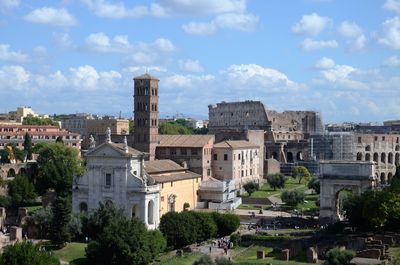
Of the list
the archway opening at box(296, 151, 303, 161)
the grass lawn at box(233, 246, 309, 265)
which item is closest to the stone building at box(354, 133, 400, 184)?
the archway opening at box(296, 151, 303, 161)

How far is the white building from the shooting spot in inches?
2643

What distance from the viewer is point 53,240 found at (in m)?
58.2

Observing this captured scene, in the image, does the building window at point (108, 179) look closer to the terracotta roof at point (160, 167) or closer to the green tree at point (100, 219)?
the terracotta roof at point (160, 167)

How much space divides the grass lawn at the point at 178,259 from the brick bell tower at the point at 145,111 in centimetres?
2976

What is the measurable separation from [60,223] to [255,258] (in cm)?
1657

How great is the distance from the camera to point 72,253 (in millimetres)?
56625

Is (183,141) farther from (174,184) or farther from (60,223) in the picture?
(60,223)

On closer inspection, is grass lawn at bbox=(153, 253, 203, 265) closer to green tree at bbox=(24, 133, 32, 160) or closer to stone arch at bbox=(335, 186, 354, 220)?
stone arch at bbox=(335, 186, 354, 220)

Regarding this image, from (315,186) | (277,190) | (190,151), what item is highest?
(190,151)

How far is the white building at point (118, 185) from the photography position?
2643 inches

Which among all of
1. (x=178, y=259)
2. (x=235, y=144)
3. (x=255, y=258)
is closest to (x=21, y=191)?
(x=235, y=144)

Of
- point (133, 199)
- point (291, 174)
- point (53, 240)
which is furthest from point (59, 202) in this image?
point (291, 174)

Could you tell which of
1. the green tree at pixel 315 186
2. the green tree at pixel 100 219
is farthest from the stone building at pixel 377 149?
the green tree at pixel 100 219

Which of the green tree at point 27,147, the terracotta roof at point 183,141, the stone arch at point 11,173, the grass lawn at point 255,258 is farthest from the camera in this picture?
the green tree at point 27,147
